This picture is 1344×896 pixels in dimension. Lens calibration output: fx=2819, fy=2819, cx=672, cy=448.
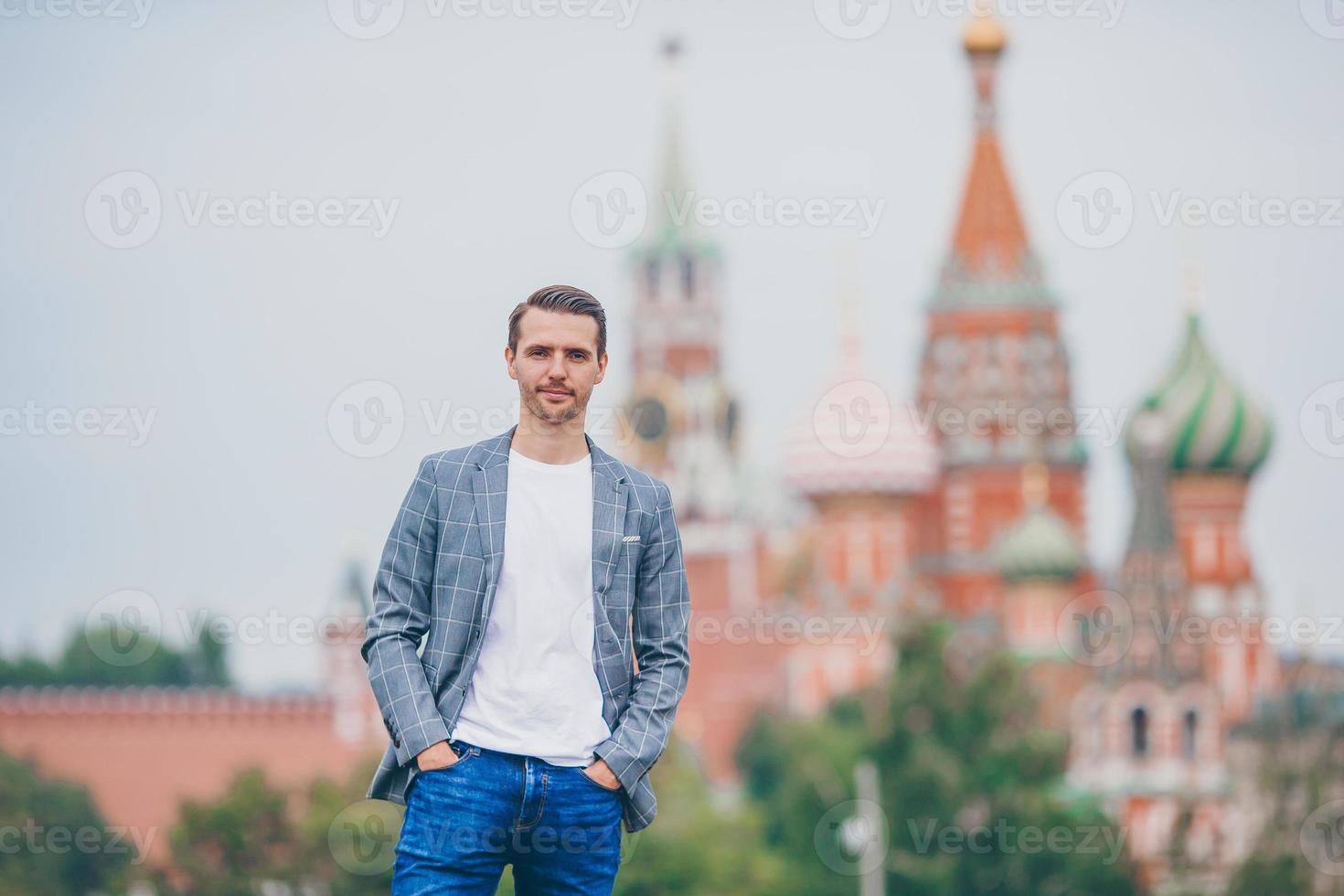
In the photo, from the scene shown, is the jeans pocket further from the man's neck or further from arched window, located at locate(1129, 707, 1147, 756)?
arched window, located at locate(1129, 707, 1147, 756)

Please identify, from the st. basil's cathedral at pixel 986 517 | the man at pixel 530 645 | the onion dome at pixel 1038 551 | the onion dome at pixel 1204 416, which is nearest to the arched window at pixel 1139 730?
the st. basil's cathedral at pixel 986 517

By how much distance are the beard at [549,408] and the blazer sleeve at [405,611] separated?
200 mm

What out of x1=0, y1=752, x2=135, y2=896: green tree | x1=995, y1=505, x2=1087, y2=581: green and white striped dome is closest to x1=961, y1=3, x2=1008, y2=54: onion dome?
x1=995, y1=505, x2=1087, y2=581: green and white striped dome

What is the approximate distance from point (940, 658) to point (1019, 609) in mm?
12099

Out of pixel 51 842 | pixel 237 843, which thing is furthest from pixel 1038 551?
pixel 51 842

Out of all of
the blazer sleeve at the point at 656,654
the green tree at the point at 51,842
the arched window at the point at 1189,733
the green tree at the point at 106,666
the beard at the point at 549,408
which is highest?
the beard at the point at 549,408

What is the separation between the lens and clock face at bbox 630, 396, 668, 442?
69500 mm

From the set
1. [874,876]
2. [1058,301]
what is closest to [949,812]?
[874,876]

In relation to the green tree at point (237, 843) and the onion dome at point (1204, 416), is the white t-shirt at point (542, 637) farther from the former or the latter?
the onion dome at point (1204, 416)

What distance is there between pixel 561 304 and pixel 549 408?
179 mm

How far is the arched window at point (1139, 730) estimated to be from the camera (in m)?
50.3

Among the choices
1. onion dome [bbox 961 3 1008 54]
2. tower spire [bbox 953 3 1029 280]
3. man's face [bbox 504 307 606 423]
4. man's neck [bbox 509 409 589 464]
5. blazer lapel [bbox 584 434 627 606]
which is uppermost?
onion dome [bbox 961 3 1008 54]

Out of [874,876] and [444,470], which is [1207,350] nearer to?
[874,876]

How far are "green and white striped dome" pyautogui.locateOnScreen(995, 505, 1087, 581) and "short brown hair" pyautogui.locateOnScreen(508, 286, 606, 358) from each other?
54049 millimetres
